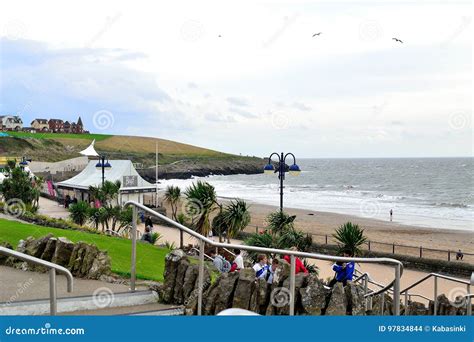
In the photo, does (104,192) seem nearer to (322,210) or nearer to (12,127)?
(322,210)

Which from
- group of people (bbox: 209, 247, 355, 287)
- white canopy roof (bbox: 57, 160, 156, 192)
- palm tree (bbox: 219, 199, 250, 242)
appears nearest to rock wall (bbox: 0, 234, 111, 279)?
group of people (bbox: 209, 247, 355, 287)

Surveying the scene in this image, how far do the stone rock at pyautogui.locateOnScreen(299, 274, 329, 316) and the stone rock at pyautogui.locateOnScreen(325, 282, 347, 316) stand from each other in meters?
0.10

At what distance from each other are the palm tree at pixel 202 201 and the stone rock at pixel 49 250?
9.21 meters

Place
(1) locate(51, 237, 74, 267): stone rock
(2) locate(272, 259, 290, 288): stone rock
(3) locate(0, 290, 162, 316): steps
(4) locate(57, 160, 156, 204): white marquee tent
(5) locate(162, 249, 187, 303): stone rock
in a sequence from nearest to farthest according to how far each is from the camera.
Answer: (3) locate(0, 290, 162, 316): steps → (2) locate(272, 259, 290, 288): stone rock → (5) locate(162, 249, 187, 303): stone rock → (1) locate(51, 237, 74, 267): stone rock → (4) locate(57, 160, 156, 204): white marquee tent

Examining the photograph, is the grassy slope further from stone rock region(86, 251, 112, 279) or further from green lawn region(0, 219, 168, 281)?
stone rock region(86, 251, 112, 279)

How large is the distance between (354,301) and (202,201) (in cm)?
1228

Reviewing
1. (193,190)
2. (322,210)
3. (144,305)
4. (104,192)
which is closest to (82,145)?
(322,210)

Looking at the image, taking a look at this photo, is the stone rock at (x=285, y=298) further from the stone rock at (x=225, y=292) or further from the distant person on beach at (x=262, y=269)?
the distant person on beach at (x=262, y=269)

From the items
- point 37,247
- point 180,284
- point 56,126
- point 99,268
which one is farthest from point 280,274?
point 56,126

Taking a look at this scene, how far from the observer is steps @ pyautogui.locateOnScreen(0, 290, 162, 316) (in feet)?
20.8

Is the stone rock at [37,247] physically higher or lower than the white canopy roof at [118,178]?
lower

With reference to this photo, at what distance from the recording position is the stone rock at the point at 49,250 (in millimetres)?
9391

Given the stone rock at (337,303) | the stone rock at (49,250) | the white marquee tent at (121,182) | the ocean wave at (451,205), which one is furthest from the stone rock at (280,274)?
the ocean wave at (451,205)

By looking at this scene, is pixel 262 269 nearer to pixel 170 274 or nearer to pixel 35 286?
pixel 170 274
